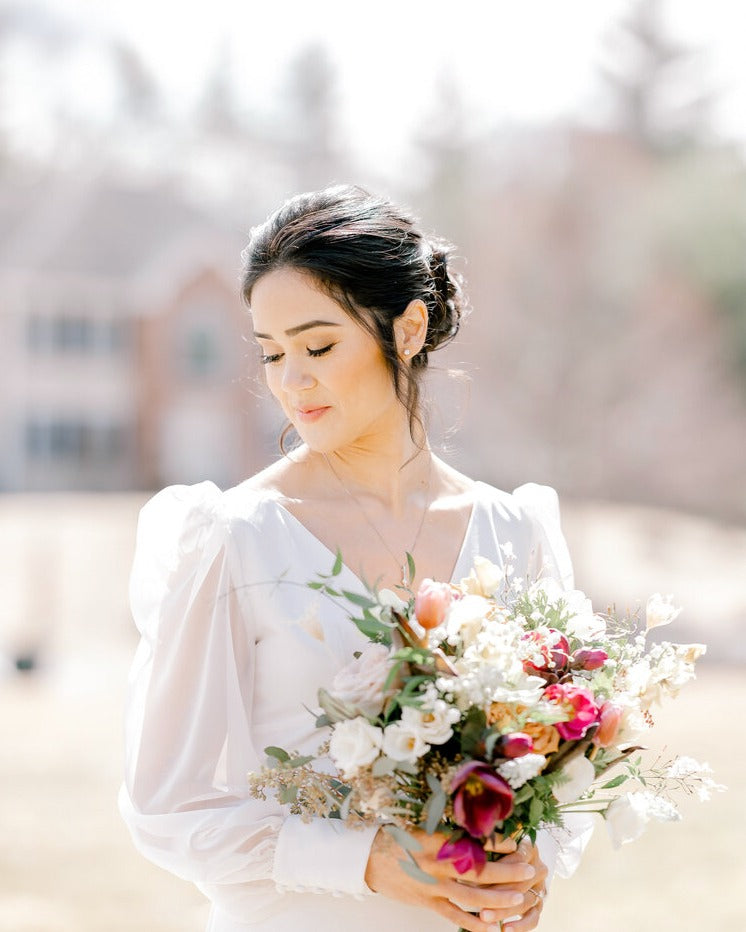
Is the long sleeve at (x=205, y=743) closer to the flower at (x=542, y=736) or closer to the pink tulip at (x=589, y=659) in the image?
the flower at (x=542, y=736)

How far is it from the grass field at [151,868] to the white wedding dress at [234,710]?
4.47 meters

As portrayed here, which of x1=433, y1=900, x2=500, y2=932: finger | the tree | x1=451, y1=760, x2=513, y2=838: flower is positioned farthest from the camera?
the tree

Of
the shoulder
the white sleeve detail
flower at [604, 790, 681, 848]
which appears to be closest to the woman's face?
the shoulder

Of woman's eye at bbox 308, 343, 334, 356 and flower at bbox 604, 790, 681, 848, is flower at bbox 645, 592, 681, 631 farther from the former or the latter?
woman's eye at bbox 308, 343, 334, 356

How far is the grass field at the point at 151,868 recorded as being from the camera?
6.80m

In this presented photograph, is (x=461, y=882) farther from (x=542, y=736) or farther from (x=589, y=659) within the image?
(x=589, y=659)

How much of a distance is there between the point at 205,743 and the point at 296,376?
0.72m

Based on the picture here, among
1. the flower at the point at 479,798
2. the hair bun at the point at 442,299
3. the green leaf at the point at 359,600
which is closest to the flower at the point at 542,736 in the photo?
the flower at the point at 479,798

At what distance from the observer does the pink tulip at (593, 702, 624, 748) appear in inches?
85.4

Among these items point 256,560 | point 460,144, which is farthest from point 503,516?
point 460,144

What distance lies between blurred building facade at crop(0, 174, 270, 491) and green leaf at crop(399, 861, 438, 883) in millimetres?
32307

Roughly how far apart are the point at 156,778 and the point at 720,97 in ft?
136

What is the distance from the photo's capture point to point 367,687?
2105 mm

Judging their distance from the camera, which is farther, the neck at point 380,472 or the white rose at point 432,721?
the neck at point 380,472
